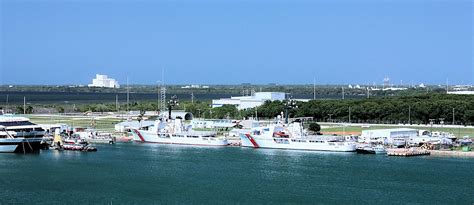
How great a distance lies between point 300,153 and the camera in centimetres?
4341

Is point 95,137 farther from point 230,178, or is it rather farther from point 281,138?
point 230,178

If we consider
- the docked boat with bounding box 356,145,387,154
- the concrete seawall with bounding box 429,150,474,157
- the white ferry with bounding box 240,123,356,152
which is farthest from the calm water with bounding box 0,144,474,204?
the white ferry with bounding box 240,123,356,152

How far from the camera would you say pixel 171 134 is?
165ft

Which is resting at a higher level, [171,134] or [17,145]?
[171,134]

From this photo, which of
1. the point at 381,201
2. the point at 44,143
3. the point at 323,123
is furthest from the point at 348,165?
the point at 323,123

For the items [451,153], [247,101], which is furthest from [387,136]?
[247,101]

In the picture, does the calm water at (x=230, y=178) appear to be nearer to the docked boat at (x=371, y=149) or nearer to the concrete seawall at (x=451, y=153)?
the docked boat at (x=371, y=149)

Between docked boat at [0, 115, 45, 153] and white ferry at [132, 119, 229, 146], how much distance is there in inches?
293

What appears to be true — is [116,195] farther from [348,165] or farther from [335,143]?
[335,143]

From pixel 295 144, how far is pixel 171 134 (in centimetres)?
859

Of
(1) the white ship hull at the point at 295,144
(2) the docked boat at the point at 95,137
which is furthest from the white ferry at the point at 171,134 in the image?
(1) the white ship hull at the point at 295,144

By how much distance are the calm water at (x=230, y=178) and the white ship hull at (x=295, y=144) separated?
1.24 metres

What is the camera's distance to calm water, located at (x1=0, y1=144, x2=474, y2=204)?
27938 millimetres

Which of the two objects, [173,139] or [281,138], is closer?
[281,138]
